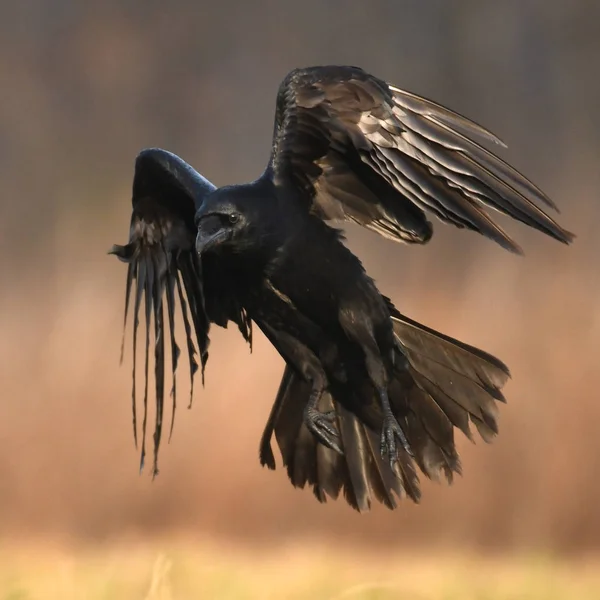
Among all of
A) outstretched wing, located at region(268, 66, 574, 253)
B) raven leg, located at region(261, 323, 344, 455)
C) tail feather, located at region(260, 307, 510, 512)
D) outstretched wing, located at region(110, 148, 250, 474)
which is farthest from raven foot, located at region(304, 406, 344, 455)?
outstretched wing, located at region(268, 66, 574, 253)

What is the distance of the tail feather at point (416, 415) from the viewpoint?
215cm

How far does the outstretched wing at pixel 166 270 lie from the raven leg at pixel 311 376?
212mm

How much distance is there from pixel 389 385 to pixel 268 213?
51 centimetres

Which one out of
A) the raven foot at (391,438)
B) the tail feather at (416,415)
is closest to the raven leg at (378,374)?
the raven foot at (391,438)

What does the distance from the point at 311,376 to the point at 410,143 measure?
564mm

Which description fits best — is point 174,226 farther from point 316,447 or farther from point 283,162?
point 316,447

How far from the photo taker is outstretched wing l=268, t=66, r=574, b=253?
175 centimetres

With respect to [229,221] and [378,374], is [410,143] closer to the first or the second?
[229,221]

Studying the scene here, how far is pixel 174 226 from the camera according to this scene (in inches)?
90.3

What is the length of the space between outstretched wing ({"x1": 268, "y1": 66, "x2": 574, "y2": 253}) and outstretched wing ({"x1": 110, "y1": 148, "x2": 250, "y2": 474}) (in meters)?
0.44

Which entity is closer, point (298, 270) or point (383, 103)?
point (383, 103)

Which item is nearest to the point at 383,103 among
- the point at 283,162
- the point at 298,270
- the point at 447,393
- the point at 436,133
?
the point at 436,133

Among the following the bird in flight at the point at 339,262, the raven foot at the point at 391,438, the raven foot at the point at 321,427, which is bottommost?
the raven foot at the point at 391,438

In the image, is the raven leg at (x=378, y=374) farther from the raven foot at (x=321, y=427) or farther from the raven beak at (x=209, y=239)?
the raven beak at (x=209, y=239)
